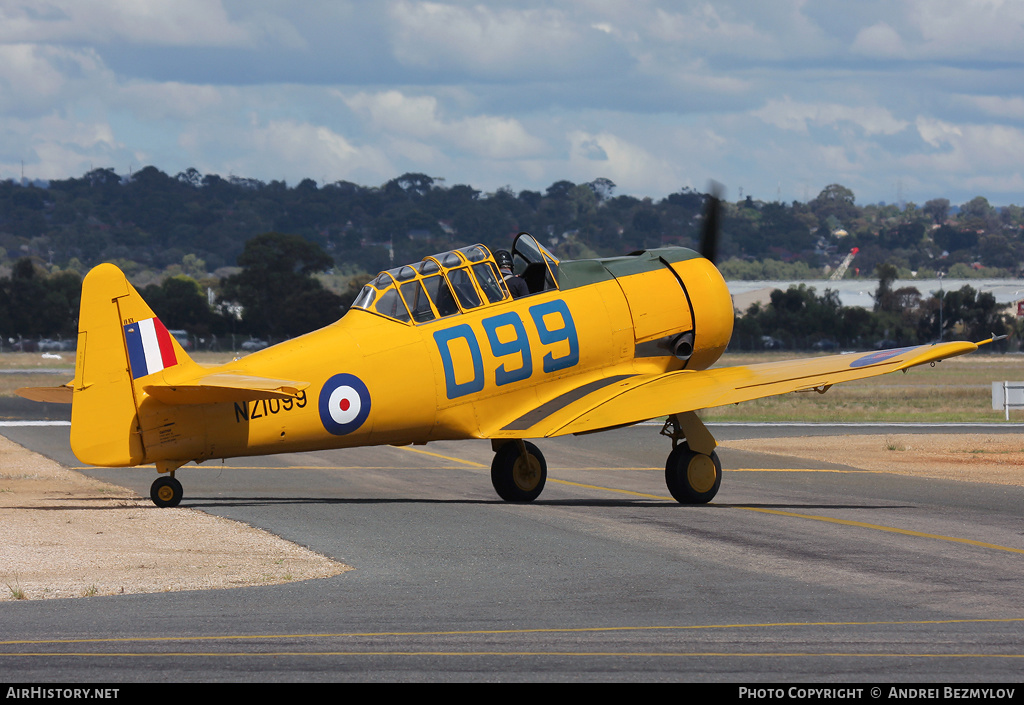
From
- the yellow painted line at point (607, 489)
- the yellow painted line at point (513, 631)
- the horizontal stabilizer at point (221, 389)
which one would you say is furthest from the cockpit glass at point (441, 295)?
the yellow painted line at point (513, 631)

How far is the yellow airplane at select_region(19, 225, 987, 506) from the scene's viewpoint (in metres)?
13.9

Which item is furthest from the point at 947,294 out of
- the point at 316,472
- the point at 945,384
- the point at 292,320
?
the point at 316,472

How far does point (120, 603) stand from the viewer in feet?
29.8

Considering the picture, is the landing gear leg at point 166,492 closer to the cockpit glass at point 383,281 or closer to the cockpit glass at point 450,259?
the cockpit glass at point 383,281

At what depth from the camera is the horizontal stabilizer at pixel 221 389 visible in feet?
43.6

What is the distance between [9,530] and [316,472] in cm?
887

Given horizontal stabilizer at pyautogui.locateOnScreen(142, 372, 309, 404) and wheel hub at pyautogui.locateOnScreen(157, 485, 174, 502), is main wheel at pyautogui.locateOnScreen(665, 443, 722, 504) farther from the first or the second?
wheel hub at pyautogui.locateOnScreen(157, 485, 174, 502)

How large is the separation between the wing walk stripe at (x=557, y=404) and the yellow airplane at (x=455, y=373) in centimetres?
3

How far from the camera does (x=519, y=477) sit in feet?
54.2

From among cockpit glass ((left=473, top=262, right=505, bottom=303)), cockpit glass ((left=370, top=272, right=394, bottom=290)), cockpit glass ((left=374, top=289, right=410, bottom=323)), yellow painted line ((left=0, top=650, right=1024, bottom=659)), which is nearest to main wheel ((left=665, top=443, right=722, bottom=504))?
cockpit glass ((left=473, top=262, right=505, bottom=303))

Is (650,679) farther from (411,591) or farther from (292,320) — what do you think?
(292,320)

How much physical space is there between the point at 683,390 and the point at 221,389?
18.5 ft

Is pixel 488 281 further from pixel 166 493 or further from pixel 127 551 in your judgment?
pixel 127 551

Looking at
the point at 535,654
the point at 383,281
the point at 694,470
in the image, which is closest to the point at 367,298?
the point at 383,281
